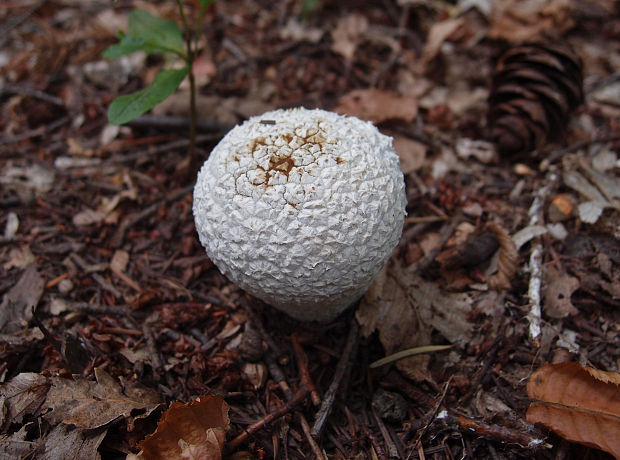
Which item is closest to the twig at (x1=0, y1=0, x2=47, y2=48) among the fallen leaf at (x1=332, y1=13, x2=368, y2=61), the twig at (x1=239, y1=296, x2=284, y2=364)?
the fallen leaf at (x1=332, y1=13, x2=368, y2=61)

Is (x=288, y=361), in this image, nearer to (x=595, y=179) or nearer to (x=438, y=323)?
(x=438, y=323)

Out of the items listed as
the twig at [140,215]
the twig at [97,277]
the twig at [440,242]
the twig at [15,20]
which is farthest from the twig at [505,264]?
the twig at [15,20]

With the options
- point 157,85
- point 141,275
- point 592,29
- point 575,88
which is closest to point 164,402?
point 141,275

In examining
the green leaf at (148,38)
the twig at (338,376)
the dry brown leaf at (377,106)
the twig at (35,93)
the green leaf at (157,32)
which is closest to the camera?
the twig at (338,376)

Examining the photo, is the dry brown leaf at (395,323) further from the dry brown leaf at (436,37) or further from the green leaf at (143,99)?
the dry brown leaf at (436,37)

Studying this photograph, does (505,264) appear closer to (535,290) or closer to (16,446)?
(535,290)

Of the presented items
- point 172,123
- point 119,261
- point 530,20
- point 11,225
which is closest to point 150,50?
point 172,123
